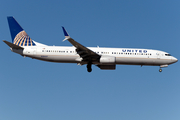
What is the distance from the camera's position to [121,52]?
133 ft

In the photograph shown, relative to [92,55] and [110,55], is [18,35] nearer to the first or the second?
[92,55]

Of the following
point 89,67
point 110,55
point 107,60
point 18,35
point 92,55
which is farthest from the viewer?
point 18,35

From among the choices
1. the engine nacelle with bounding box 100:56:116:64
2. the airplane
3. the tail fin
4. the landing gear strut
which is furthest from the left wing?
the tail fin

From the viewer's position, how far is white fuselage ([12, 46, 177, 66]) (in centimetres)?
3991

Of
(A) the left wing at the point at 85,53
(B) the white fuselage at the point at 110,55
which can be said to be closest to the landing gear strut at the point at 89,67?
(A) the left wing at the point at 85,53

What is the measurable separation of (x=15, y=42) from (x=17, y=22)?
3262mm

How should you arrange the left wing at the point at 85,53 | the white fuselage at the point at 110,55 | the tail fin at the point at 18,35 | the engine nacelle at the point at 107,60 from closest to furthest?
the left wing at the point at 85,53 < the engine nacelle at the point at 107,60 < the white fuselage at the point at 110,55 < the tail fin at the point at 18,35

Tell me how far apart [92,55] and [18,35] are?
39.8 feet

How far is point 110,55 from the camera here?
4053cm

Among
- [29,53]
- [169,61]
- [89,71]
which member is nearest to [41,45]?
[29,53]

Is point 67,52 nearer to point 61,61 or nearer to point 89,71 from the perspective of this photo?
point 61,61

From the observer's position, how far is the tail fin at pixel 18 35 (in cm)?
4230

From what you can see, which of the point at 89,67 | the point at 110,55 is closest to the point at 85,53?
the point at 89,67

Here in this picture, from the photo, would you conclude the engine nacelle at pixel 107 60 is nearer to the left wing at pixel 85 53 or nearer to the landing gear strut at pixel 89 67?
the left wing at pixel 85 53
